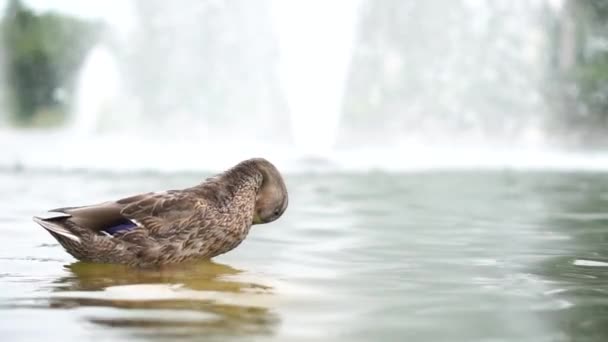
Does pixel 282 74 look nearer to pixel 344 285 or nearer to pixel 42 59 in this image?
Answer: pixel 42 59

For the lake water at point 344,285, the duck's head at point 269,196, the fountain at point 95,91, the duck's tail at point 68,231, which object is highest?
the fountain at point 95,91

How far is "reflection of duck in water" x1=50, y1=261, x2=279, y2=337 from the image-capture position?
3229 millimetres

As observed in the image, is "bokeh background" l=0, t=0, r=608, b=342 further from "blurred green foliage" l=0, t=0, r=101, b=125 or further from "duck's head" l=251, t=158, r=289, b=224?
"duck's head" l=251, t=158, r=289, b=224

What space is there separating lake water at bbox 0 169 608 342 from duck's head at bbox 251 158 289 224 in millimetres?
274

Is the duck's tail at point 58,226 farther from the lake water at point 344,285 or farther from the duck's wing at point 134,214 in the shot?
the lake water at point 344,285

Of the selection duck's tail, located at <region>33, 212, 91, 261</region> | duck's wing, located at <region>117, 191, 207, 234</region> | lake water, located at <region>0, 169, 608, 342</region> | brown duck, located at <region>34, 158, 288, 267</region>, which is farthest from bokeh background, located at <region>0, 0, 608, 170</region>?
duck's tail, located at <region>33, 212, 91, 261</region>

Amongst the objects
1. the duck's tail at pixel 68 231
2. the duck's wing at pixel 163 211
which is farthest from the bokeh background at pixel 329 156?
the duck's wing at pixel 163 211

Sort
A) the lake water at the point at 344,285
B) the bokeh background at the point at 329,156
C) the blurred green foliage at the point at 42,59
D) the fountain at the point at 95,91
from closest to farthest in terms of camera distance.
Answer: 1. the lake water at the point at 344,285
2. the bokeh background at the point at 329,156
3. the fountain at the point at 95,91
4. the blurred green foliage at the point at 42,59

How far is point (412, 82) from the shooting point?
37.5m

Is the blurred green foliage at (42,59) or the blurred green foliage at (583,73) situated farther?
the blurred green foliage at (42,59)

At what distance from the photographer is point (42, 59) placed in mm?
36312

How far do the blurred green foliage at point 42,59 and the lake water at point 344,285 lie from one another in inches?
1095

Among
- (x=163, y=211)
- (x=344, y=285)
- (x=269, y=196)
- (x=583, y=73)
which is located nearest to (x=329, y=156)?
(x=269, y=196)

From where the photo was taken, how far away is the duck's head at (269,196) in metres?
4.71
